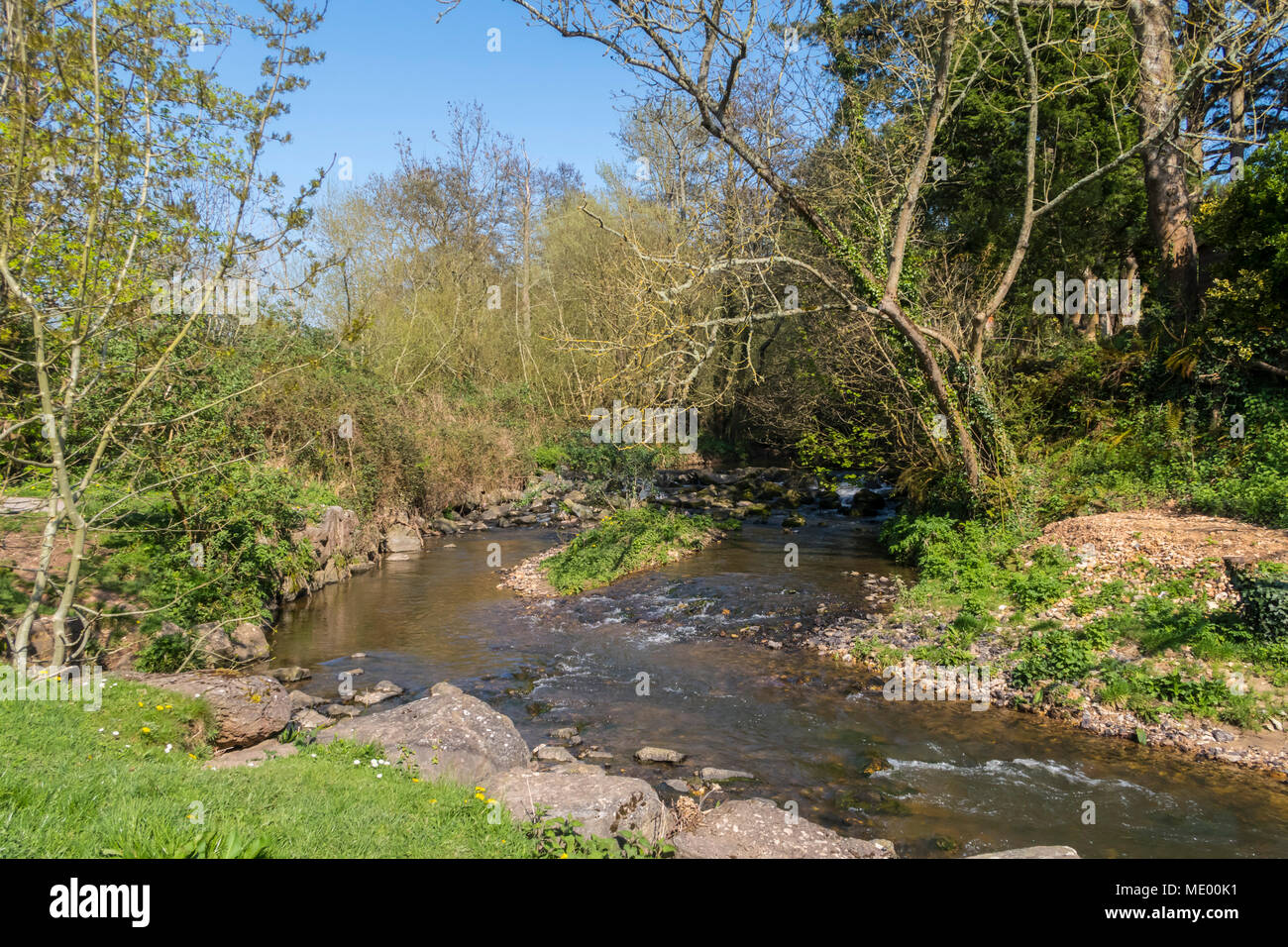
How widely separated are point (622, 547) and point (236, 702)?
10.7 meters

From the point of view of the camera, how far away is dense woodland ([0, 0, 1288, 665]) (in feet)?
25.6

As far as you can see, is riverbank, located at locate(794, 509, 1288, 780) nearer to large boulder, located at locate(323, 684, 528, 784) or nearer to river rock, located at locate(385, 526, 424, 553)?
large boulder, located at locate(323, 684, 528, 784)

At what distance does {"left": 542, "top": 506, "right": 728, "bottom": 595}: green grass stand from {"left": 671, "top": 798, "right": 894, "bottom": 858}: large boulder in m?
9.52

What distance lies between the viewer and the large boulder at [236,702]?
7.65 metres

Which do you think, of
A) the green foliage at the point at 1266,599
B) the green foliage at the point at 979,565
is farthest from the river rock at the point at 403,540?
the green foliage at the point at 1266,599

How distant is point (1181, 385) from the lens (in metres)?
15.4

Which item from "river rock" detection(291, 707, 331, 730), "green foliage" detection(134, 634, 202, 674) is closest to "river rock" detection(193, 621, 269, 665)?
"green foliage" detection(134, 634, 202, 674)

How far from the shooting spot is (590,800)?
21.2 feet

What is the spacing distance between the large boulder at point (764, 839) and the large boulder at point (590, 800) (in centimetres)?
32

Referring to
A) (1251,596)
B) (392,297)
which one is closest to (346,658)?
(1251,596)

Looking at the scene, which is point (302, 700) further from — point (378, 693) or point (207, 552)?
point (207, 552)

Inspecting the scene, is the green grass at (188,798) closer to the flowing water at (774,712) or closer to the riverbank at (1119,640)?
the flowing water at (774,712)

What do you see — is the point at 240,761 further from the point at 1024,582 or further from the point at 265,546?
the point at 1024,582

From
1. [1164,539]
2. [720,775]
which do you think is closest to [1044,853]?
[720,775]
